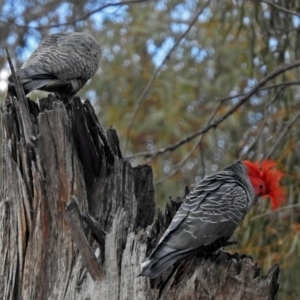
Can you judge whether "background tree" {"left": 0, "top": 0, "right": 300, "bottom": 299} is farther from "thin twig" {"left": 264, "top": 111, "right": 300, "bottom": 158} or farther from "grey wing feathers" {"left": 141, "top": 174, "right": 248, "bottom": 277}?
"grey wing feathers" {"left": 141, "top": 174, "right": 248, "bottom": 277}

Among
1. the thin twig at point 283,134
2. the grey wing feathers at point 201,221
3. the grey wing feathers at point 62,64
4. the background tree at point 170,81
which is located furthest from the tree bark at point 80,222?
the background tree at point 170,81

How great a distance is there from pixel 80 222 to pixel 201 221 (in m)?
0.60

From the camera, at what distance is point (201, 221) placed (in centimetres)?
387

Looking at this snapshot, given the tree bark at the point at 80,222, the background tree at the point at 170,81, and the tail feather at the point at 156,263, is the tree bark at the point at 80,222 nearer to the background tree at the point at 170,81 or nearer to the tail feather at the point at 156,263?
the tail feather at the point at 156,263

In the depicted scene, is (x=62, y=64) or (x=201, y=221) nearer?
(x=201, y=221)

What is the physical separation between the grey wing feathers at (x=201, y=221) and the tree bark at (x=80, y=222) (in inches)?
3.7

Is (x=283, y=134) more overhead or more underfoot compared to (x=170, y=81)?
more underfoot

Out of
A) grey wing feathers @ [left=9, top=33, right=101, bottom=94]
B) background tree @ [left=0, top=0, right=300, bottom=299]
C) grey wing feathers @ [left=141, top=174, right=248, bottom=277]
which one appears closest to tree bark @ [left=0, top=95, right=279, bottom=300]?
grey wing feathers @ [left=141, top=174, right=248, bottom=277]

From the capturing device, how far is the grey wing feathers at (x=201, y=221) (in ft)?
11.5

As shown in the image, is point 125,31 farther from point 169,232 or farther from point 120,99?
point 169,232

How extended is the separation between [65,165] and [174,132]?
575cm

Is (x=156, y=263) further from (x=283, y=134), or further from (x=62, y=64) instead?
(x=283, y=134)

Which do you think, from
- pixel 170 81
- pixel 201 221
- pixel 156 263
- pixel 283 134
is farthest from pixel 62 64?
pixel 170 81

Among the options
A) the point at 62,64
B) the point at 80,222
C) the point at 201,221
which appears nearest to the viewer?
the point at 80,222
